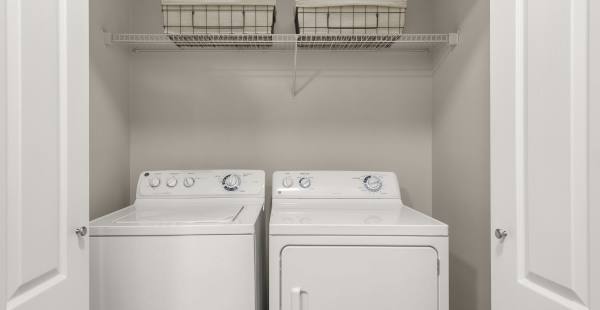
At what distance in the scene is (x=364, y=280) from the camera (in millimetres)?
1381

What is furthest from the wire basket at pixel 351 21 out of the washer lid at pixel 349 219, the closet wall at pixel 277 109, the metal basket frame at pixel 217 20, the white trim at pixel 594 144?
the white trim at pixel 594 144

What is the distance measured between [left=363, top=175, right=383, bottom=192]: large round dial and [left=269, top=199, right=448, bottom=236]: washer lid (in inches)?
2.7

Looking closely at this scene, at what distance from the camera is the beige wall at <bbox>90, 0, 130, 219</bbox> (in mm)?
1828

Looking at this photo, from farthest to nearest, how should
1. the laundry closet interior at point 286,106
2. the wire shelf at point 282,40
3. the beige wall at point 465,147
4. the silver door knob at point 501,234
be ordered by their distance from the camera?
the laundry closet interior at point 286,106, the wire shelf at point 282,40, the beige wall at point 465,147, the silver door knob at point 501,234

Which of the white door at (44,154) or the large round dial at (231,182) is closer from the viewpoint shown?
the white door at (44,154)

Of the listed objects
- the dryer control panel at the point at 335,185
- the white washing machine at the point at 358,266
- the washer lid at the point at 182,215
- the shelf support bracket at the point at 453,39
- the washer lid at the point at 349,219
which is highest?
the shelf support bracket at the point at 453,39

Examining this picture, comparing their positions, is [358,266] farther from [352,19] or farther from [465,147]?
[352,19]

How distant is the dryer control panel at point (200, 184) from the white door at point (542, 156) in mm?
1248

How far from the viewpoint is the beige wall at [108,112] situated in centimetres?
183

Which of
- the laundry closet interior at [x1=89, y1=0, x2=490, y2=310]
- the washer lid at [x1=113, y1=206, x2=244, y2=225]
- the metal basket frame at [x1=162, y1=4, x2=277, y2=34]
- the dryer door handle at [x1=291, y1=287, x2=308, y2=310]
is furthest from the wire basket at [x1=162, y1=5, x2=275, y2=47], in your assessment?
the dryer door handle at [x1=291, y1=287, x2=308, y2=310]

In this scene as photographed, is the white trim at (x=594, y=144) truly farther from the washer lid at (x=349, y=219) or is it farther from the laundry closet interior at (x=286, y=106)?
the laundry closet interior at (x=286, y=106)

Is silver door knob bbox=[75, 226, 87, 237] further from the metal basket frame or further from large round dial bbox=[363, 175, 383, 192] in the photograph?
large round dial bbox=[363, 175, 383, 192]

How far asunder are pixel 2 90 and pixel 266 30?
1.30 metres

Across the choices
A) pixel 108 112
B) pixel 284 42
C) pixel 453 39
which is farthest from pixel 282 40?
pixel 108 112
